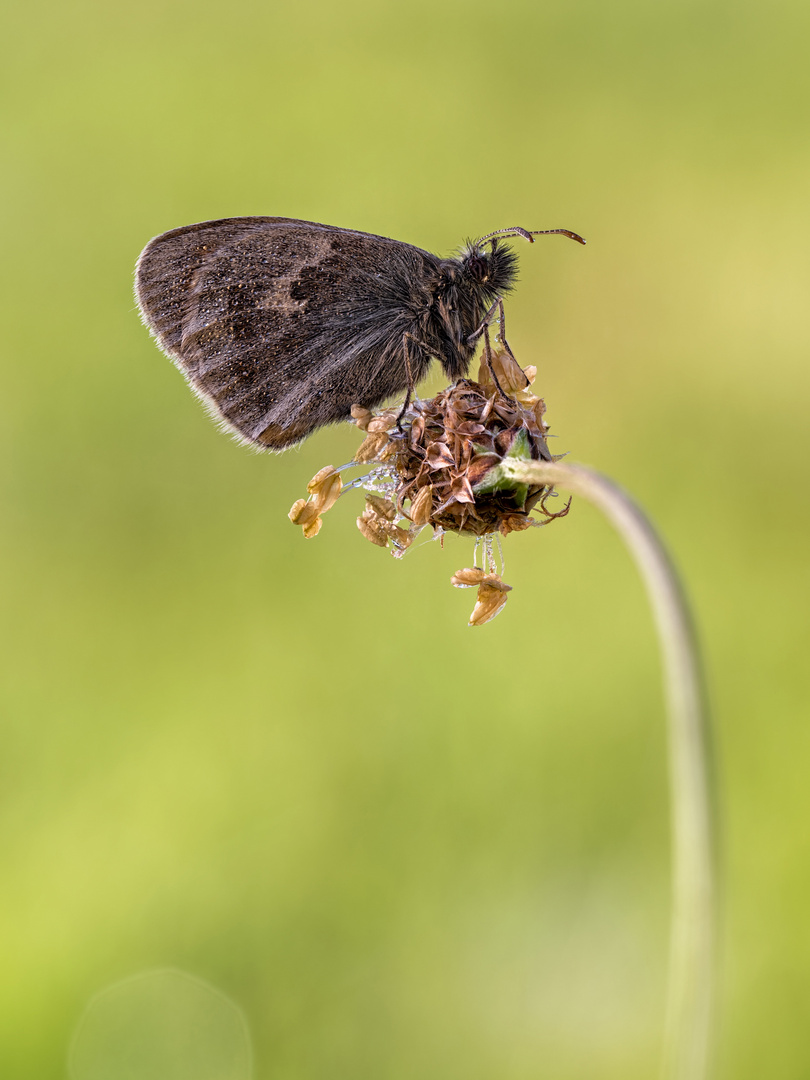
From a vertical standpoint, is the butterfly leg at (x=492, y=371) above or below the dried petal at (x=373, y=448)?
above

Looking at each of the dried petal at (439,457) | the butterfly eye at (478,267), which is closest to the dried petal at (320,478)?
the dried petal at (439,457)

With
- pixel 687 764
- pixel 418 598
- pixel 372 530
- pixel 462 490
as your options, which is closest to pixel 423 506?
pixel 462 490

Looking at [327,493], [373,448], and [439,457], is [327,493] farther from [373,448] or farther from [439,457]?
[439,457]

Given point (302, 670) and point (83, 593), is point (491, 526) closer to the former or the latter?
point (302, 670)

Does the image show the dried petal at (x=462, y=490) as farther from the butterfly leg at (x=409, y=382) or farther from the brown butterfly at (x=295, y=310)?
the brown butterfly at (x=295, y=310)

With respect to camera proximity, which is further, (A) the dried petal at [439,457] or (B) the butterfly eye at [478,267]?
(B) the butterfly eye at [478,267]

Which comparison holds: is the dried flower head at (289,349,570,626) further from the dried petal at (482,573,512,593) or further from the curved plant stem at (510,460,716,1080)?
the curved plant stem at (510,460,716,1080)
